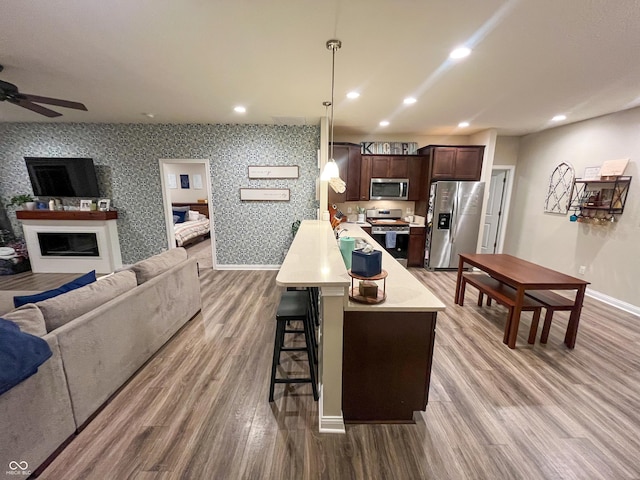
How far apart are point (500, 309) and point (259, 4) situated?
157 inches

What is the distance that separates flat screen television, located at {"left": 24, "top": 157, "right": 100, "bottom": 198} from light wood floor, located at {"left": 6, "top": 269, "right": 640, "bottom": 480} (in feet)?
12.5

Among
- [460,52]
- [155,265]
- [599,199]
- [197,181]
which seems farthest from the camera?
[197,181]

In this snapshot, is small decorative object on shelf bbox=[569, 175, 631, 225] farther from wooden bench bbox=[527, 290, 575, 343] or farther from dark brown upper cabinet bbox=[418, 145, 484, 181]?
wooden bench bbox=[527, 290, 575, 343]

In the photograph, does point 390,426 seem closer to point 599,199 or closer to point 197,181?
point 599,199

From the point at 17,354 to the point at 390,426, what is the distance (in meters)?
2.09

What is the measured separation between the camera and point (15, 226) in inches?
186

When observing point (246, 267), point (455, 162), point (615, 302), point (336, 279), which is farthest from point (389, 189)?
point (336, 279)

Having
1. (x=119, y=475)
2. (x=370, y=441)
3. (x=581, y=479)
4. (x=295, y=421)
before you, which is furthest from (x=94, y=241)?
(x=581, y=479)

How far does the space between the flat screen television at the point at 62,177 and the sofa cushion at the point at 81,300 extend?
11.7ft

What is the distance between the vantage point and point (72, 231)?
4500 mm

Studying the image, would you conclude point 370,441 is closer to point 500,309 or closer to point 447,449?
point 447,449

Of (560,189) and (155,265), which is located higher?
(560,189)

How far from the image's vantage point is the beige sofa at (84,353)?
1.28 meters

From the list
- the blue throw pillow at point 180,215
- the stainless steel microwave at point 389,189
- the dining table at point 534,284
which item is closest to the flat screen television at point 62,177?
the blue throw pillow at point 180,215
